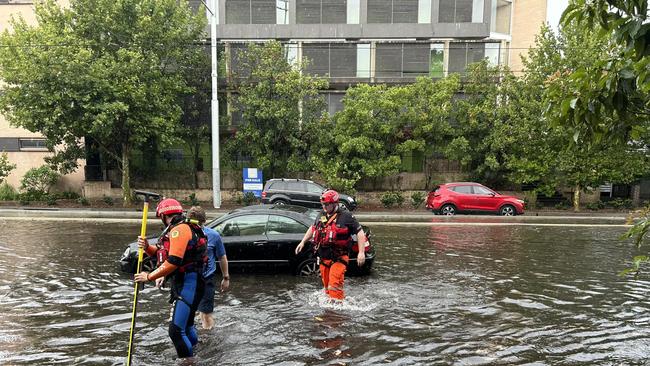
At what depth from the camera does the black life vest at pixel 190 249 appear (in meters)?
4.68

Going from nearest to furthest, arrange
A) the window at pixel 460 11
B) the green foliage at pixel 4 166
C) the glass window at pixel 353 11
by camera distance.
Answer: the green foliage at pixel 4 166, the window at pixel 460 11, the glass window at pixel 353 11

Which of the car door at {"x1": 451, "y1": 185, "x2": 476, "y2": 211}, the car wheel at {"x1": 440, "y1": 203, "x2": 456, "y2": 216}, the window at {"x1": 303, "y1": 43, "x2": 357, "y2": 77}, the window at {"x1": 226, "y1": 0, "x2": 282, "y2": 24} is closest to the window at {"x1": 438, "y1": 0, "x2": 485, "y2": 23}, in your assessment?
the window at {"x1": 303, "y1": 43, "x2": 357, "y2": 77}

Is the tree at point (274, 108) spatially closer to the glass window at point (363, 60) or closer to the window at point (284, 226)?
the glass window at point (363, 60)

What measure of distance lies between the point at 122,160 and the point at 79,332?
18.3 m

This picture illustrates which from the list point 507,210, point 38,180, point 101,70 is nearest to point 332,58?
point 101,70

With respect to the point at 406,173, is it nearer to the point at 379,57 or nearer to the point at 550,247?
the point at 379,57

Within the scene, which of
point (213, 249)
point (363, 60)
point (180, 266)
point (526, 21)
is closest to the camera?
point (180, 266)

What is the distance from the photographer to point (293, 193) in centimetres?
1911

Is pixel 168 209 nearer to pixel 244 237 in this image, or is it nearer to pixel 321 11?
pixel 244 237

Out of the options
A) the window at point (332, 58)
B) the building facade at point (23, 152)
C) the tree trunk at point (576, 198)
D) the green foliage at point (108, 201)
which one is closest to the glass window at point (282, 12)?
the window at point (332, 58)

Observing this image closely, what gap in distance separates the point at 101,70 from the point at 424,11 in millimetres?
17940

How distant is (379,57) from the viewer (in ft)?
87.8

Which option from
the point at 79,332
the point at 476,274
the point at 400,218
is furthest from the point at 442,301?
the point at 400,218

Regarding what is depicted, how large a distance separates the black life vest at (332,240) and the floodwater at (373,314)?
2.85 ft
